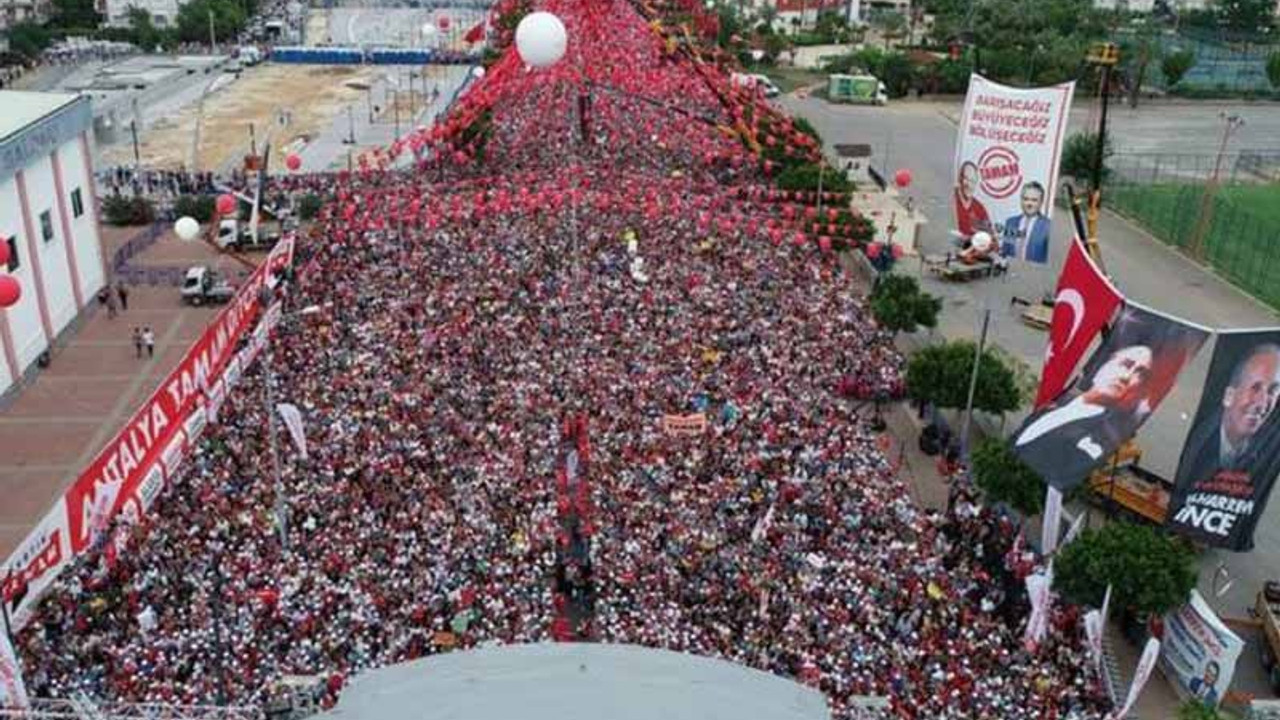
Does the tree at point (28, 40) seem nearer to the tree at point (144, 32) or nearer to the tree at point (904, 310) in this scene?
the tree at point (144, 32)

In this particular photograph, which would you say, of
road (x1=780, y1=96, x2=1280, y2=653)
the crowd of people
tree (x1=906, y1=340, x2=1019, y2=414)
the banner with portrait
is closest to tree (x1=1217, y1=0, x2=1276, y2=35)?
road (x1=780, y1=96, x2=1280, y2=653)

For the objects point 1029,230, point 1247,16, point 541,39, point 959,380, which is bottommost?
point 959,380

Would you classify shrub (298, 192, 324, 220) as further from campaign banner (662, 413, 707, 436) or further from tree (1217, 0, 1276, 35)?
tree (1217, 0, 1276, 35)

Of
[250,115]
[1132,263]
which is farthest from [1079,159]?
[250,115]

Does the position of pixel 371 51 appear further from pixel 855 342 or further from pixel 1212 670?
pixel 1212 670

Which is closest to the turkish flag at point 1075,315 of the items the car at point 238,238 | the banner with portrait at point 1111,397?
the banner with portrait at point 1111,397

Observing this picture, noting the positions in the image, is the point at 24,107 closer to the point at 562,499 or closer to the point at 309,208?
the point at 309,208
